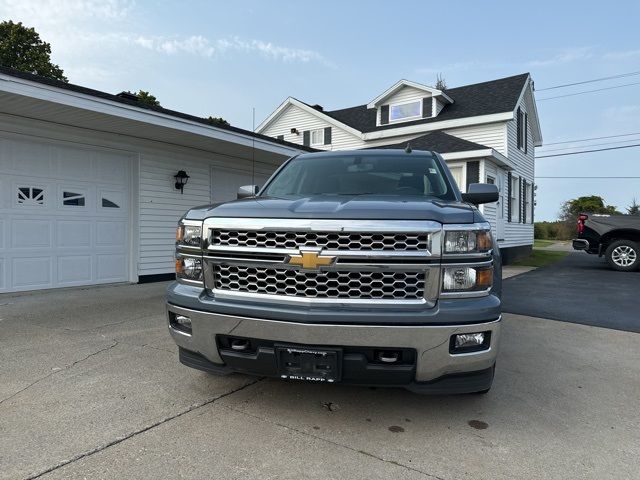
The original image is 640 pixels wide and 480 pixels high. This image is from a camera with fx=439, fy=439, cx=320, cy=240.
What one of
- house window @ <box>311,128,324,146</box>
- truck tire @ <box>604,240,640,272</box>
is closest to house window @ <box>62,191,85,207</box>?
truck tire @ <box>604,240,640,272</box>

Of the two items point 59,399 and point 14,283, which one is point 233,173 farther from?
point 59,399

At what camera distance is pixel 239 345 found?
259 centimetres

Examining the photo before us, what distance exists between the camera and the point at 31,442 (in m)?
2.46

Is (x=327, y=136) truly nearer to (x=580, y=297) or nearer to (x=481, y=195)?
(x=580, y=297)

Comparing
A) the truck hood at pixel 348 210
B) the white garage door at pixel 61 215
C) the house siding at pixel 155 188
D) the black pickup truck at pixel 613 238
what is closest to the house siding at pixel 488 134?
the black pickup truck at pixel 613 238

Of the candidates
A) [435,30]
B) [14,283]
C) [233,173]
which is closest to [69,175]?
[14,283]

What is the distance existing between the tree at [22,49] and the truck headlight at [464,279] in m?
28.3

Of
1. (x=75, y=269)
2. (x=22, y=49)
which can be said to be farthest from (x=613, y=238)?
(x=22, y=49)

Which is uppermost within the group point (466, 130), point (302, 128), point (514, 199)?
point (302, 128)

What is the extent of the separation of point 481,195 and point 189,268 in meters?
2.40

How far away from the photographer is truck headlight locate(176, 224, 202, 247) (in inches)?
109

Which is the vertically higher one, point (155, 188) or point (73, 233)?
point (155, 188)

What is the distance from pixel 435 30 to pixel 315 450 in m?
15.0

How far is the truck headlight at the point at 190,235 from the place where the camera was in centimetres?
278
